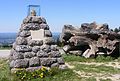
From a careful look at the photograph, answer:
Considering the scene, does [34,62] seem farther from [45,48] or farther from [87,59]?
[87,59]

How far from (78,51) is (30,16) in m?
6.26

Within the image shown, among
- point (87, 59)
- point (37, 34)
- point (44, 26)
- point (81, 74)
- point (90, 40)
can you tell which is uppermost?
point (44, 26)

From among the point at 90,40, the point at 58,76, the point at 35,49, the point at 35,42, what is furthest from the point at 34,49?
the point at 90,40

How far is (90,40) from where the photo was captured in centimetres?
1950

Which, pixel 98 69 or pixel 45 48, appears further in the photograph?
pixel 98 69

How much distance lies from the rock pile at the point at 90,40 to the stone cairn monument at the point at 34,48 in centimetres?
553

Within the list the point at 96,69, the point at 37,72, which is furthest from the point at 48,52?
the point at 96,69

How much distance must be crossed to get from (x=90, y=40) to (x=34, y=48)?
664 centimetres

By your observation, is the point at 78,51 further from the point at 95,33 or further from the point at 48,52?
the point at 48,52

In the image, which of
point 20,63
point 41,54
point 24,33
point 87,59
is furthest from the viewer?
point 87,59

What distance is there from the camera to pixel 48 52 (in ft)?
45.1

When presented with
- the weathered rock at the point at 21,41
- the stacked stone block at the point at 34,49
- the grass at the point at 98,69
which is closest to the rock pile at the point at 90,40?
the grass at the point at 98,69

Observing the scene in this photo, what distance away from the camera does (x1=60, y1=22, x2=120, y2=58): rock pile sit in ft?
63.0

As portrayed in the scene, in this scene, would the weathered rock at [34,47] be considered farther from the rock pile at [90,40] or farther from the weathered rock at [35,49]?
the rock pile at [90,40]
